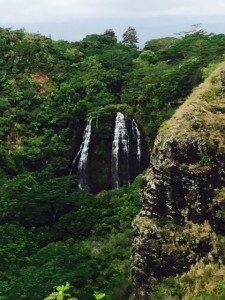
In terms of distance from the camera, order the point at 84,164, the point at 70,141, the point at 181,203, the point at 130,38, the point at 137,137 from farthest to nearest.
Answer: the point at 130,38 < the point at 70,141 < the point at 137,137 < the point at 84,164 < the point at 181,203

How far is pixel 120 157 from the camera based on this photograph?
154 ft

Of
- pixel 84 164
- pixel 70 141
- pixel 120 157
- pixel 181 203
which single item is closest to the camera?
pixel 181 203

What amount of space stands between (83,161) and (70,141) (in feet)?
9.89

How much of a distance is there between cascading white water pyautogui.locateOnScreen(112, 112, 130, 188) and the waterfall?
249cm

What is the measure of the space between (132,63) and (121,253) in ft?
114

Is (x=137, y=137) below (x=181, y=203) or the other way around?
below

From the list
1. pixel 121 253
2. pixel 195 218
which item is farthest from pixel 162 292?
pixel 121 253

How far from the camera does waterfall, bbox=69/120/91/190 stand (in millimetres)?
47222

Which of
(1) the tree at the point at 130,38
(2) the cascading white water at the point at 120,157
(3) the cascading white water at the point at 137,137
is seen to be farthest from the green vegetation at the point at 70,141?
(1) the tree at the point at 130,38

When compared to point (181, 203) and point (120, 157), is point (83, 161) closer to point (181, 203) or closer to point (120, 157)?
point (120, 157)

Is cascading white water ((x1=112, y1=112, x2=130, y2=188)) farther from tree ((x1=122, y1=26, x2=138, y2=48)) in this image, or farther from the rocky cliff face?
tree ((x1=122, y1=26, x2=138, y2=48))

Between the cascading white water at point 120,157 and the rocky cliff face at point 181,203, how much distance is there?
77.7 ft

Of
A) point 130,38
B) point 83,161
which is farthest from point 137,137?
point 130,38

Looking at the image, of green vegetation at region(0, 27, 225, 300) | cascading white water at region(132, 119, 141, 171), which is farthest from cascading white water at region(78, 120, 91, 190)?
cascading white water at region(132, 119, 141, 171)
